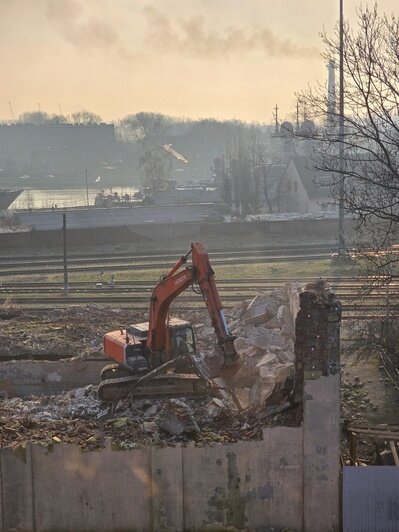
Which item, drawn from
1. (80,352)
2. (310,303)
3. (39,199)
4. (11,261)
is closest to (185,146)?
(39,199)

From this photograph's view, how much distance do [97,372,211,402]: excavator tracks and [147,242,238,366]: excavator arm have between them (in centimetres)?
105

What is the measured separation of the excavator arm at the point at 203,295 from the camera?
39.2 ft

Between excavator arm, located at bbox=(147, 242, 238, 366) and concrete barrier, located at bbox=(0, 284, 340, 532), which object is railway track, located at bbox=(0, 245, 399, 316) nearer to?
excavator arm, located at bbox=(147, 242, 238, 366)

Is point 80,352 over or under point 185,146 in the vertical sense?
under

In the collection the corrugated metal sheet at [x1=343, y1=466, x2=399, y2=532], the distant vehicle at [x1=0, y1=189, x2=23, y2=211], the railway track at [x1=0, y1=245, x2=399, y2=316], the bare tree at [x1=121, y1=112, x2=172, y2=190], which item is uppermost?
the bare tree at [x1=121, y1=112, x2=172, y2=190]

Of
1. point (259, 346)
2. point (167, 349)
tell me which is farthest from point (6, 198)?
point (167, 349)

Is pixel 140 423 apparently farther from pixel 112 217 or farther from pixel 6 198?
pixel 6 198

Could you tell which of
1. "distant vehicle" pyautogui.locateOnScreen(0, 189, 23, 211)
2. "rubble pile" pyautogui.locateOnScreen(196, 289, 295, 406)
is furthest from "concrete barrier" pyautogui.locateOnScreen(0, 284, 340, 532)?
"distant vehicle" pyautogui.locateOnScreen(0, 189, 23, 211)

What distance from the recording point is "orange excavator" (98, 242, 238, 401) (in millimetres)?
12312

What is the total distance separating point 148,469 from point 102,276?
20.7 meters

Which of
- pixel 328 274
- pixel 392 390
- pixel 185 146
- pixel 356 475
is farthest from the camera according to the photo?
pixel 185 146

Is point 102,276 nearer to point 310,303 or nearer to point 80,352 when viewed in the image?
point 80,352

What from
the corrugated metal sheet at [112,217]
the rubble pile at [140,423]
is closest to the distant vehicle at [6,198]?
the corrugated metal sheet at [112,217]

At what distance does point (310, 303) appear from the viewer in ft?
29.1
